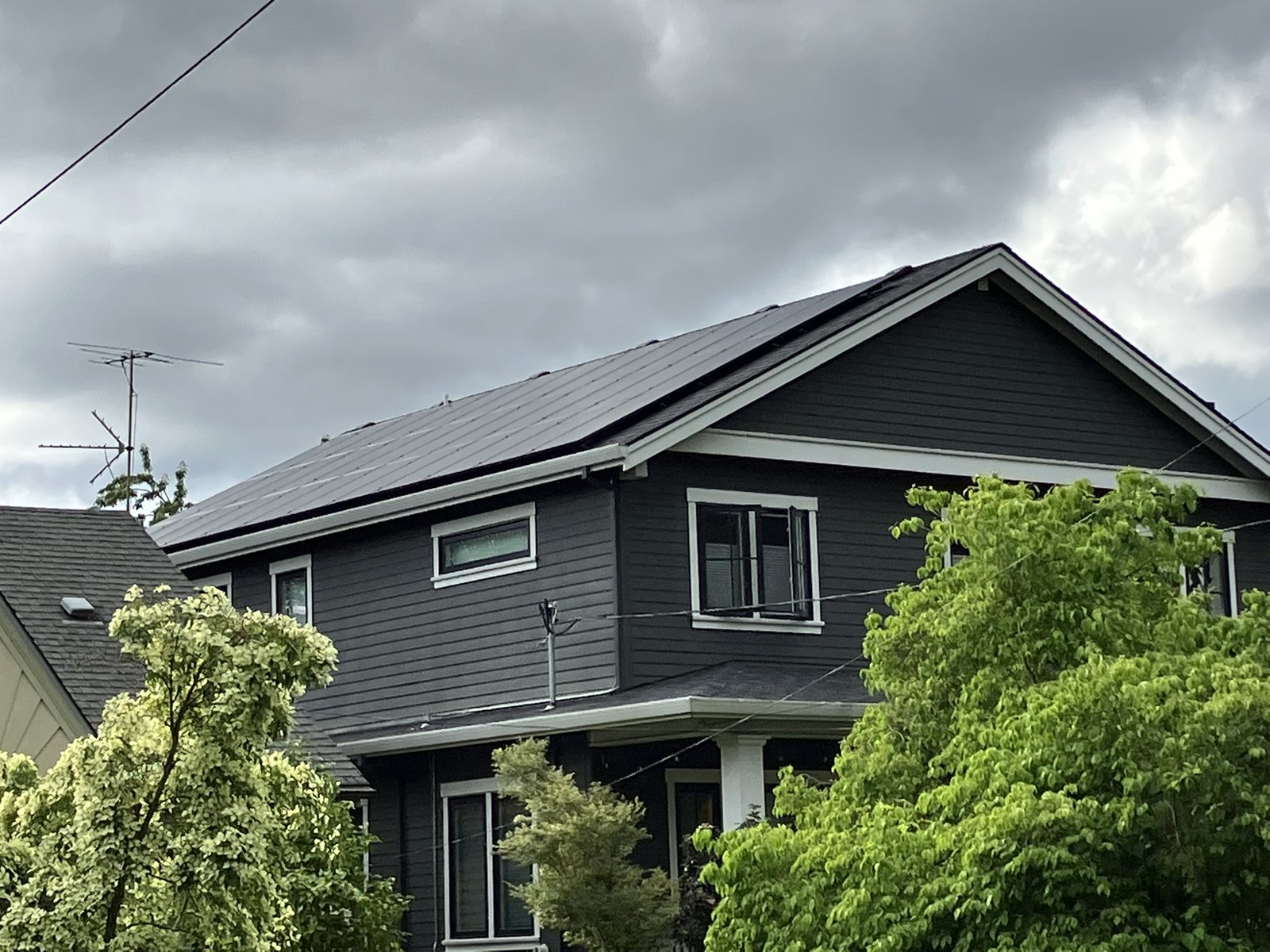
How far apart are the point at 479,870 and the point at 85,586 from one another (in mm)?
5518

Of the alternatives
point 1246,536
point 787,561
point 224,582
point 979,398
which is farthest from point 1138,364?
point 224,582

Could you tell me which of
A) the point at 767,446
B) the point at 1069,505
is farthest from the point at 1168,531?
the point at 767,446

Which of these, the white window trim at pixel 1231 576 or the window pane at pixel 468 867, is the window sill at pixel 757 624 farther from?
the white window trim at pixel 1231 576

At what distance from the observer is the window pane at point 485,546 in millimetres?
23469

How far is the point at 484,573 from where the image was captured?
78.3 feet

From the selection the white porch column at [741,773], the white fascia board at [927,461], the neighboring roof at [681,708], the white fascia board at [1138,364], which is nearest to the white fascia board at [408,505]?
the white fascia board at [927,461]

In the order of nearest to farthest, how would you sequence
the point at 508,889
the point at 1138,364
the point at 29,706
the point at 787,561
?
1. the point at 29,706
2. the point at 508,889
3. the point at 787,561
4. the point at 1138,364

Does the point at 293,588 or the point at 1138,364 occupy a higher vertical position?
the point at 1138,364

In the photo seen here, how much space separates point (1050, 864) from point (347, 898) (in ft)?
26.5

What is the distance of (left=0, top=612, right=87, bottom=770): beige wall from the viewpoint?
64.3ft

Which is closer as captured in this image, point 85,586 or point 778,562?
point 85,586

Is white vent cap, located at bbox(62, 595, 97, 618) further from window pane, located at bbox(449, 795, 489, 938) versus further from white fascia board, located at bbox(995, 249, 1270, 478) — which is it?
white fascia board, located at bbox(995, 249, 1270, 478)

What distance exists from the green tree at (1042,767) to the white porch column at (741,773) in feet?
18.4

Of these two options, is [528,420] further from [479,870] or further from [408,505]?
[479,870]
